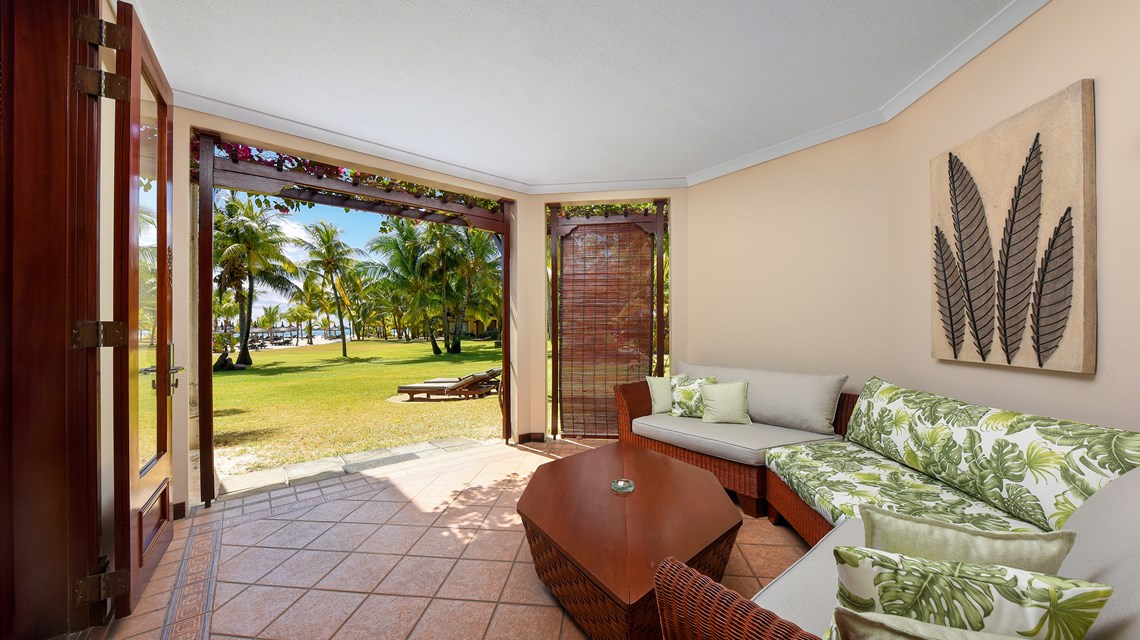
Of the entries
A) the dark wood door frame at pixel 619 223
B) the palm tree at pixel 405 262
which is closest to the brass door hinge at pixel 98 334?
the dark wood door frame at pixel 619 223

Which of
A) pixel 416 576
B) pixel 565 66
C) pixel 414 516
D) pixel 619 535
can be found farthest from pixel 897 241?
pixel 414 516

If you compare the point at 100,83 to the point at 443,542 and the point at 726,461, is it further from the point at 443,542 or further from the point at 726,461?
the point at 726,461

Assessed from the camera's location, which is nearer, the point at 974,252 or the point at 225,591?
the point at 225,591

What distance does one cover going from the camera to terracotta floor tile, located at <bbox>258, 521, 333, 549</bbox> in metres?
2.38

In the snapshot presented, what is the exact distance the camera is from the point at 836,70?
2467mm

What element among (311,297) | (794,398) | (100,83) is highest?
(100,83)

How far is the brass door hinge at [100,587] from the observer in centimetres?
160

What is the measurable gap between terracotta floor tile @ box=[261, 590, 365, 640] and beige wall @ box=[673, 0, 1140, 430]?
11.2 feet

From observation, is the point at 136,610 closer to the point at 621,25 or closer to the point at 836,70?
the point at 621,25

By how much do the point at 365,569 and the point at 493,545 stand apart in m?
0.68

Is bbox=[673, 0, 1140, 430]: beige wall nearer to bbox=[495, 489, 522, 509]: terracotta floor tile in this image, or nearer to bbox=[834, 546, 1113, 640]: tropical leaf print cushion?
bbox=[834, 546, 1113, 640]: tropical leaf print cushion

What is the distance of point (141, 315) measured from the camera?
6.34 ft

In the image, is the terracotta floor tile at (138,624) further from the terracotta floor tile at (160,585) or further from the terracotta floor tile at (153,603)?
the terracotta floor tile at (160,585)

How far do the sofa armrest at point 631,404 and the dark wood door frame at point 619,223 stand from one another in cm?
76
